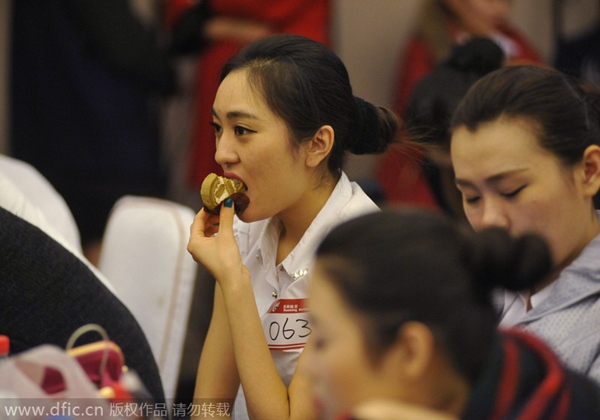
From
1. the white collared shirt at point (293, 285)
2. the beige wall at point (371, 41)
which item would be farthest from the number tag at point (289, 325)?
the beige wall at point (371, 41)

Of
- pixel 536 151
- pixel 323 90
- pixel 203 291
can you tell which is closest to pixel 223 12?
pixel 203 291

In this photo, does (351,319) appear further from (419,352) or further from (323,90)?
(323,90)

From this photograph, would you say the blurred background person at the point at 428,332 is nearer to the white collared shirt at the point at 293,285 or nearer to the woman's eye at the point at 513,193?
the woman's eye at the point at 513,193

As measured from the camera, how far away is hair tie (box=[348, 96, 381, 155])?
5.31ft

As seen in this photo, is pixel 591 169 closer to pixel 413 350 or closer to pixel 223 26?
pixel 413 350

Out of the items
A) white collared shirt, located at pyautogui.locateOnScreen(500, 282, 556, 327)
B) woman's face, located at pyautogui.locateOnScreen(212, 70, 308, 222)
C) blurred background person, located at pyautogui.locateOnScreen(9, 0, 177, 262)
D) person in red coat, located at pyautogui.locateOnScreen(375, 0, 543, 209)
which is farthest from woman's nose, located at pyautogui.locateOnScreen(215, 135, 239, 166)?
blurred background person, located at pyautogui.locateOnScreen(9, 0, 177, 262)

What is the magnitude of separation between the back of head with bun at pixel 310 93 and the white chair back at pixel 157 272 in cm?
59

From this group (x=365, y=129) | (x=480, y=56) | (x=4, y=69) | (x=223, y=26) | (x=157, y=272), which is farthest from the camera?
(x=4, y=69)

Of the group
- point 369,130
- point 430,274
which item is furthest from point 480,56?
point 430,274

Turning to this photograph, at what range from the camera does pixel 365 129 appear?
162 cm

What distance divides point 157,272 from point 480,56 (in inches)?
36.0

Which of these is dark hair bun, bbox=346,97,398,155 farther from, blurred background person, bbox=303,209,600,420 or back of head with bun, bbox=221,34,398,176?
blurred background person, bbox=303,209,600,420

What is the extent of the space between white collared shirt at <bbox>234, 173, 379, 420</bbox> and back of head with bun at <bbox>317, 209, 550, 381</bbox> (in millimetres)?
535

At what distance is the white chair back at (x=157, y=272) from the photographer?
2.02 m
